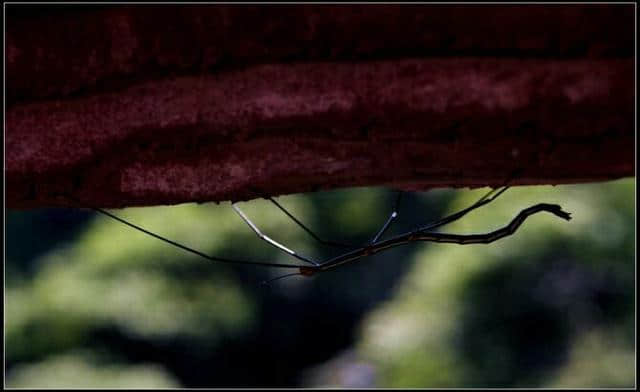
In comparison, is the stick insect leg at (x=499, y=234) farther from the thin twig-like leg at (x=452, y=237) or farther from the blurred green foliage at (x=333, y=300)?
the blurred green foliage at (x=333, y=300)

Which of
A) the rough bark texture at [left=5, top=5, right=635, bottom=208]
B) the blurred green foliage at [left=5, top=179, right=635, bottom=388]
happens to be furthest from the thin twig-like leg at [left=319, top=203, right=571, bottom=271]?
the blurred green foliage at [left=5, top=179, right=635, bottom=388]

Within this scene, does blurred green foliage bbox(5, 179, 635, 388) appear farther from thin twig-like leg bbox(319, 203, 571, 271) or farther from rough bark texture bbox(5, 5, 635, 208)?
rough bark texture bbox(5, 5, 635, 208)

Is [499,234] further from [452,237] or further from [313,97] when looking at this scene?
[313,97]

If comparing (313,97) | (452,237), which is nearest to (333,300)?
(452,237)

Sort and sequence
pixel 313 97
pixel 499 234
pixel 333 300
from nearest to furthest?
pixel 313 97
pixel 499 234
pixel 333 300

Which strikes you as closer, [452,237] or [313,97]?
[313,97]

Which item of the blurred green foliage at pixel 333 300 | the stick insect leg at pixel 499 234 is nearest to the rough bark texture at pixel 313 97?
the stick insect leg at pixel 499 234
